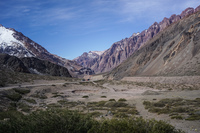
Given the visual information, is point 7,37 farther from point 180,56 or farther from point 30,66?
point 180,56

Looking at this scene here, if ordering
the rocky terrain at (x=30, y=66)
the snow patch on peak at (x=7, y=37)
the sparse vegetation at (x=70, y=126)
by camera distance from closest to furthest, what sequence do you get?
the sparse vegetation at (x=70, y=126) → the rocky terrain at (x=30, y=66) → the snow patch on peak at (x=7, y=37)

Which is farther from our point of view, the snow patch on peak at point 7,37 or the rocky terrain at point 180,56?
the snow patch on peak at point 7,37

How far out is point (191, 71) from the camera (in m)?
50.6

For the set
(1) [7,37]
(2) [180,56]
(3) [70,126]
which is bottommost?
(3) [70,126]

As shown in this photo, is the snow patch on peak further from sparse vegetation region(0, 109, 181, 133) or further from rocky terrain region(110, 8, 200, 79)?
→ sparse vegetation region(0, 109, 181, 133)

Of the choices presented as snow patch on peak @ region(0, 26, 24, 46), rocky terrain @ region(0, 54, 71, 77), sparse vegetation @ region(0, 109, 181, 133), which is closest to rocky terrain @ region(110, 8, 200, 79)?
sparse vegetation @ region(0, 109, 181, 133)

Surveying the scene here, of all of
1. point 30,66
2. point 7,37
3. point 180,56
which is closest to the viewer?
point 180,56

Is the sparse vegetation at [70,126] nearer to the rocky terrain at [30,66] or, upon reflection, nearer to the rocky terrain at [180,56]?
the rocky terrain at [180,56]

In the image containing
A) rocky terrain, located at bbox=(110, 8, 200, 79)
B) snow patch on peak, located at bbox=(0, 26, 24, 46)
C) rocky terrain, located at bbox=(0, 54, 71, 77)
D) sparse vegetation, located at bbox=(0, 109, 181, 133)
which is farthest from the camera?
snow patch on peak, located at bbox=(0, 26, 24, 46)

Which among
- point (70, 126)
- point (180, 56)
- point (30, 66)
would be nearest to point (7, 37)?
point (30, 66)

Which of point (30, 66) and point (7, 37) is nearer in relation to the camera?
point (30, 66)

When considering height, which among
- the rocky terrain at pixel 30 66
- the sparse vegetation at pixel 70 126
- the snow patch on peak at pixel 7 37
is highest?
the snow patch on peak at pixel 7 37

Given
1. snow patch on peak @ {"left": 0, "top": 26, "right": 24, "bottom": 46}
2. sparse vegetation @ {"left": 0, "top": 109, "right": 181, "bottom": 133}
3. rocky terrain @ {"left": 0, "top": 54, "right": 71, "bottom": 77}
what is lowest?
sparse vegetation @ {"left": 0, "top": 109, "right": 181, "bottom": 133}

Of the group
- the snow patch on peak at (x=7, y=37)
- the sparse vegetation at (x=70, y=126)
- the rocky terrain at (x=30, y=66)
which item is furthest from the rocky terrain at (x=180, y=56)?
the snow patch on peak at (x=7, y=37)
